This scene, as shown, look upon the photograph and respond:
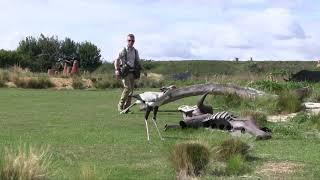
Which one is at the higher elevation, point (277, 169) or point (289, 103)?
point (289, 103)

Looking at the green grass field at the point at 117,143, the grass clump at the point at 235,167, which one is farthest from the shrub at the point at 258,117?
the grass clump at the point at 235,167

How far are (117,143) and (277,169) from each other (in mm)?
3519

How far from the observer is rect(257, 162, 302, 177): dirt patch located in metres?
9.18

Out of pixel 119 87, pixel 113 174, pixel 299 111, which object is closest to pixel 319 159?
pixel 113 174

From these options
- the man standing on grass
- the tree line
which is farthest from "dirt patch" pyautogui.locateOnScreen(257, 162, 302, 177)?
the tree line

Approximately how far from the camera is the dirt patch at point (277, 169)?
9180 mm

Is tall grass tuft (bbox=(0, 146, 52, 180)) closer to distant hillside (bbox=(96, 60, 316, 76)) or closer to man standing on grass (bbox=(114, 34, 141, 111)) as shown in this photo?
man standing on grass (bbox=(114, 34, 141, 111))

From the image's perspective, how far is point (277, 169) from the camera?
9.48 meters

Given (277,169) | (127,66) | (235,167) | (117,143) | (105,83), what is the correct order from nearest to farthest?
(235,167) → (277,169) → (117,143) → (127,66) → (105,83)

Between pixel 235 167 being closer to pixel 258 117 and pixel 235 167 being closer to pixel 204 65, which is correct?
pixel 258 117

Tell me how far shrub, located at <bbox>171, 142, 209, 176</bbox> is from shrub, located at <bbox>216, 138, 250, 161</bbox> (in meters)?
0.61

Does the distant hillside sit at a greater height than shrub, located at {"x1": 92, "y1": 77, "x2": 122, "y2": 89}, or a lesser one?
greater

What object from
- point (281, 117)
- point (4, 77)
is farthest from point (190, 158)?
point (4, 77)

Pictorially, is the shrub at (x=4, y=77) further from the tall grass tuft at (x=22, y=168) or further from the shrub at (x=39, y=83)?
the tall grass tuft at (x=22, y=168)
